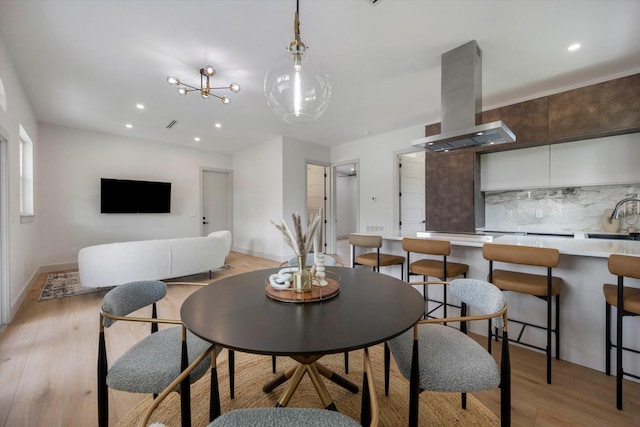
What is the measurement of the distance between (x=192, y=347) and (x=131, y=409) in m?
0.76

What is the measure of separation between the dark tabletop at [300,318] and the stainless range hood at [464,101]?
1962 mm

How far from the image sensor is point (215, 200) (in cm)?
714

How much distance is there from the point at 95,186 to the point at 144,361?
5.91m

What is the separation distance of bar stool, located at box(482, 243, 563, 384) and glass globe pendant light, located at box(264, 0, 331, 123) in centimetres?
170

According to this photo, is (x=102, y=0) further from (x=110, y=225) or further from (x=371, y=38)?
(x=110, y=225)

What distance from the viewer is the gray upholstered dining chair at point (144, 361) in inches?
42.7

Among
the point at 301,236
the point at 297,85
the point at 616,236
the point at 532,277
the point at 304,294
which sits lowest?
the point at 532,277

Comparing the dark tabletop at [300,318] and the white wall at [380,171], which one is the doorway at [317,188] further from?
the dark tabletop at [300,318]

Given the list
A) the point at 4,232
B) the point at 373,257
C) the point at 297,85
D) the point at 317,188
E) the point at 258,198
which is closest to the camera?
the point at 297,85

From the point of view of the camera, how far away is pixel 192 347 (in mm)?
1293

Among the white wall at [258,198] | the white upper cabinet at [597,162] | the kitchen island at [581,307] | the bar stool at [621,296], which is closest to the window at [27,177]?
the white wall at [258,198]

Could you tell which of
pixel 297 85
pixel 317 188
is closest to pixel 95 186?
pixel 317 188

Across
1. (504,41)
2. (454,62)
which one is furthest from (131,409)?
(504,41)

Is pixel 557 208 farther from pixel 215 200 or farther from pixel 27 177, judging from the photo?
pixel 27 177
